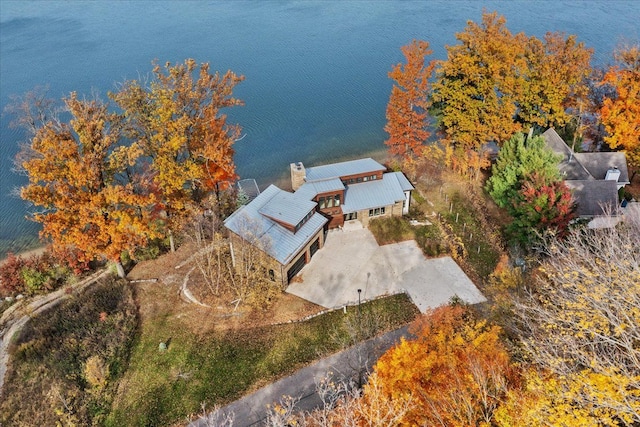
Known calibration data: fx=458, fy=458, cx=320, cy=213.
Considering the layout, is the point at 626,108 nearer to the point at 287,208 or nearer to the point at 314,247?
the point at 314,247

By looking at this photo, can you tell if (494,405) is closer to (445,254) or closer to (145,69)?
(445,254)

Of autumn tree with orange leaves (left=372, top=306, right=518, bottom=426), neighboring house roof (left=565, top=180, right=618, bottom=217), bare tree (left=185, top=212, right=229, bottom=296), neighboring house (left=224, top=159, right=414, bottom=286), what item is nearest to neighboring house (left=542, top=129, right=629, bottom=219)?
neighboring house roof (left=565, top=180, right=618, bottom=217)

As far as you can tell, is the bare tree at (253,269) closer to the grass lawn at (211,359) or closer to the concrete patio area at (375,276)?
the concrete patio area at (375,276)

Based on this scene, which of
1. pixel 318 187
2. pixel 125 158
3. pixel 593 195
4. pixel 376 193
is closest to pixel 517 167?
pixel 593 195

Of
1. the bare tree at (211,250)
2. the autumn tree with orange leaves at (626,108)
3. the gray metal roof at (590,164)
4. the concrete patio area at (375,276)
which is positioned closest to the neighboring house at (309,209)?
the concrete patio area at (375,276)

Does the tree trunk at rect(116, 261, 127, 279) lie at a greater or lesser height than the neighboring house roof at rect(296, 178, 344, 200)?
lesser

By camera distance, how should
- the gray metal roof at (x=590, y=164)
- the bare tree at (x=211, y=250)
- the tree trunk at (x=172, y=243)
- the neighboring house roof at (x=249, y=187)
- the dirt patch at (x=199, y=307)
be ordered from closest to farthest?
the dirt patch at (x=199, y=307)
the bare tree at (x=211, y=250)
the tree trunk at (x=172, y=243)
the gray metal roof at (x=590, y=164)
the neighboring house roof at (x=249, y=187)

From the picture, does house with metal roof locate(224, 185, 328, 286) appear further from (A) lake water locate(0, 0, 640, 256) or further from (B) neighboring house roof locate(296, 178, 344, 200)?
(A) lake water locate(0, 0, 640, 256)
